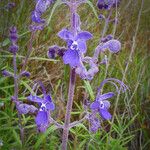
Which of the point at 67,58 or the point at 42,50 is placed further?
the point at 42,50

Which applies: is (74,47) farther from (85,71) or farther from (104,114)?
(104,114)

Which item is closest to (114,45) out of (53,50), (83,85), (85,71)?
(85,71)

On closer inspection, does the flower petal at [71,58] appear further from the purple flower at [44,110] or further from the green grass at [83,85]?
the green grass at [83,85]

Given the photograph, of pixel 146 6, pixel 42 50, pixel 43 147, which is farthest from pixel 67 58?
pixel 146 6

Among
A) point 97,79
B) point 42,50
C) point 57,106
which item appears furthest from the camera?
point 42,50

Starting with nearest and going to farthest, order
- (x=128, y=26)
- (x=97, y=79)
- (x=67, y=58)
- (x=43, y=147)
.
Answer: (x=67, y=58) < (x=43, y=147) < (x=97, y=79) < (x=128, y=26)

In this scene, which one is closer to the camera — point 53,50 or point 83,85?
point 53,50

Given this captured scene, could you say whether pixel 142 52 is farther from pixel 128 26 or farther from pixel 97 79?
pixel 97 79
